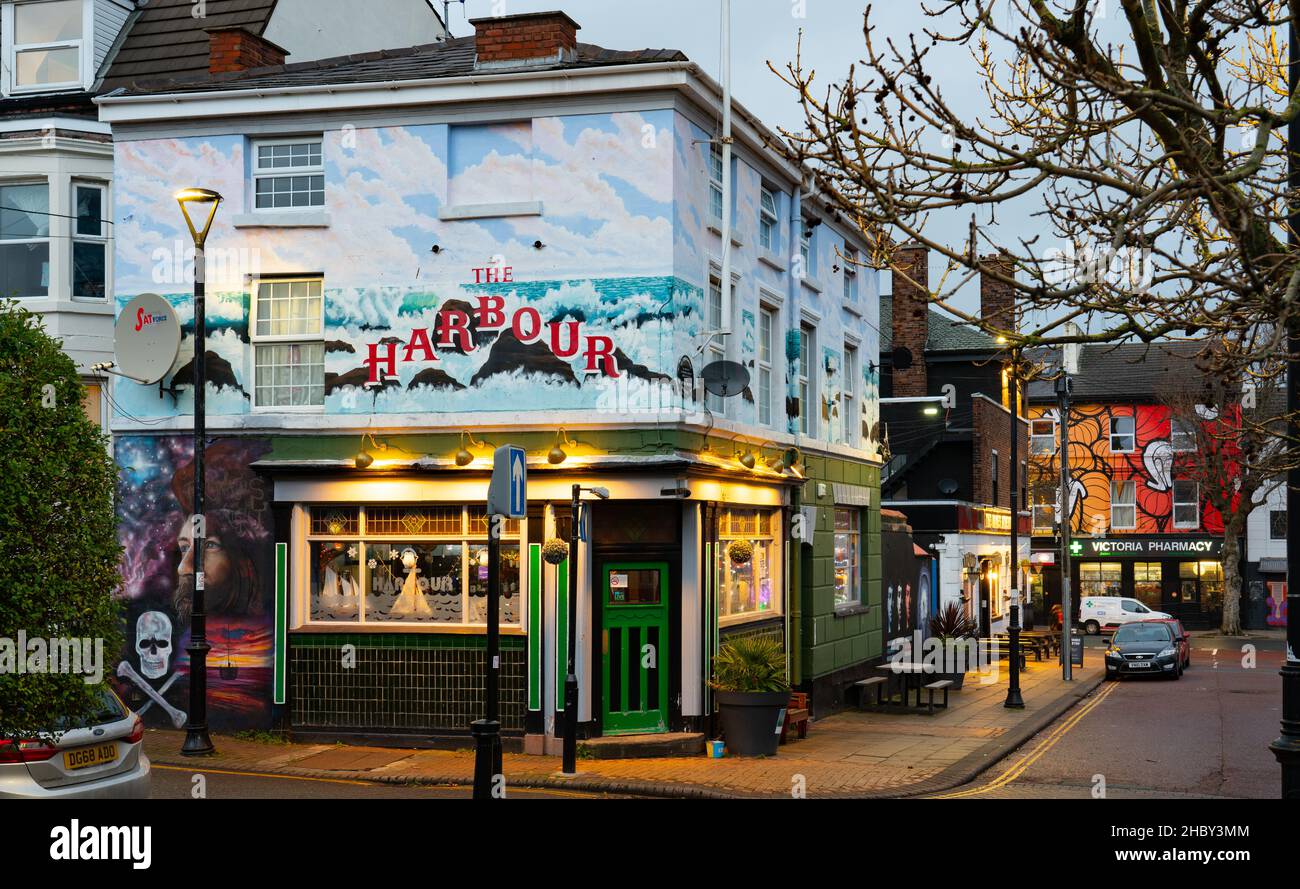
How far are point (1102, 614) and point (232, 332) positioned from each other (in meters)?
43.2

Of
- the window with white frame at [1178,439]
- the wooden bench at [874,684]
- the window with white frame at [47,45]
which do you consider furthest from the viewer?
the window with white frame at [1178,439]

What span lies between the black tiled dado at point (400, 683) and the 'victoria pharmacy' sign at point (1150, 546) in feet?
147

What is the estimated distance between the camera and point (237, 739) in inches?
722

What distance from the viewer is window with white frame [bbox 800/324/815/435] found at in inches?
922

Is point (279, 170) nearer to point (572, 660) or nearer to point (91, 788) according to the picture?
point (572, 660)

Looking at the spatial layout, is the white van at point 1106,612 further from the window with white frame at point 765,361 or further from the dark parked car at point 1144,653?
the window with white frame at point 765,361

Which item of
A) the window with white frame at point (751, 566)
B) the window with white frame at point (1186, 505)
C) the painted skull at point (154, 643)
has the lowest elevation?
the painted skull at point (154, 643)

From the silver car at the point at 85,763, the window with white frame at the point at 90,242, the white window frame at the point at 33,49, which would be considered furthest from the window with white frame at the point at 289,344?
the silver car at the point at 85,763

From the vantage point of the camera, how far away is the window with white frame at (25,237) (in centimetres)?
2039

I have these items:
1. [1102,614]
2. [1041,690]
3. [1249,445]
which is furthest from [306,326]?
[1102,614]

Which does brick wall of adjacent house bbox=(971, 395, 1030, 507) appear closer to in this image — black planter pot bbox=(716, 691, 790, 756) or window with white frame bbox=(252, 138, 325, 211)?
black planter pot bbox=(716, 691, 790, 756)

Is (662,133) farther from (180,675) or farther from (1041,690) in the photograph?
(1041,690)

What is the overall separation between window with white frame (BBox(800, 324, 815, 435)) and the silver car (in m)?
14.3

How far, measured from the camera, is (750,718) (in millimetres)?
17844
